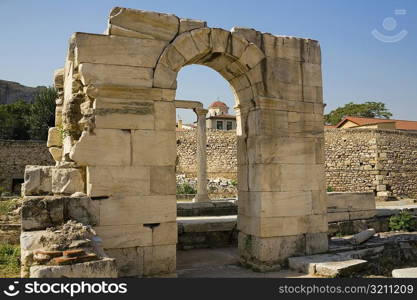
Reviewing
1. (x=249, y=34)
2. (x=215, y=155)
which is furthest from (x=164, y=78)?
(x=215, y=155)

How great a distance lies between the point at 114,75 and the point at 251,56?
95.1 inches

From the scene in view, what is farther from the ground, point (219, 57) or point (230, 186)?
point (219, 57)

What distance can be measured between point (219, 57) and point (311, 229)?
347 cm

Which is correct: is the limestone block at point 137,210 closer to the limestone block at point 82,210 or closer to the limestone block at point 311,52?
the limestone block at point 82,210

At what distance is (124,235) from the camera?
5.70 meters

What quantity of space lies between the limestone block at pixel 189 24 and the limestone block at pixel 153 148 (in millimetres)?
1719

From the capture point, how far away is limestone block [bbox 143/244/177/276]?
5801 millimetres

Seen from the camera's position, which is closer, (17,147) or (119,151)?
(119,151)

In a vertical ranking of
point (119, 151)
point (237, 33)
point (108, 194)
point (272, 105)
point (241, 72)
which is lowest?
point (108, 194)

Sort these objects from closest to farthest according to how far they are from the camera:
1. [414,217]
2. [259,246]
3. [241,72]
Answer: [259,246] → [241,72] → [414,217]

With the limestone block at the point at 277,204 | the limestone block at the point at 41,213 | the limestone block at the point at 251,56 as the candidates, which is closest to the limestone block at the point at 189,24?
the limestone block at the point at 251,56

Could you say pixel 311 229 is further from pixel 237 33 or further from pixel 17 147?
pixel 17 147

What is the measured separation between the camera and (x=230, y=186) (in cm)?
2886

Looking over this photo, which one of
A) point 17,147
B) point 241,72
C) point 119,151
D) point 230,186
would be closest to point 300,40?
point 241,72
